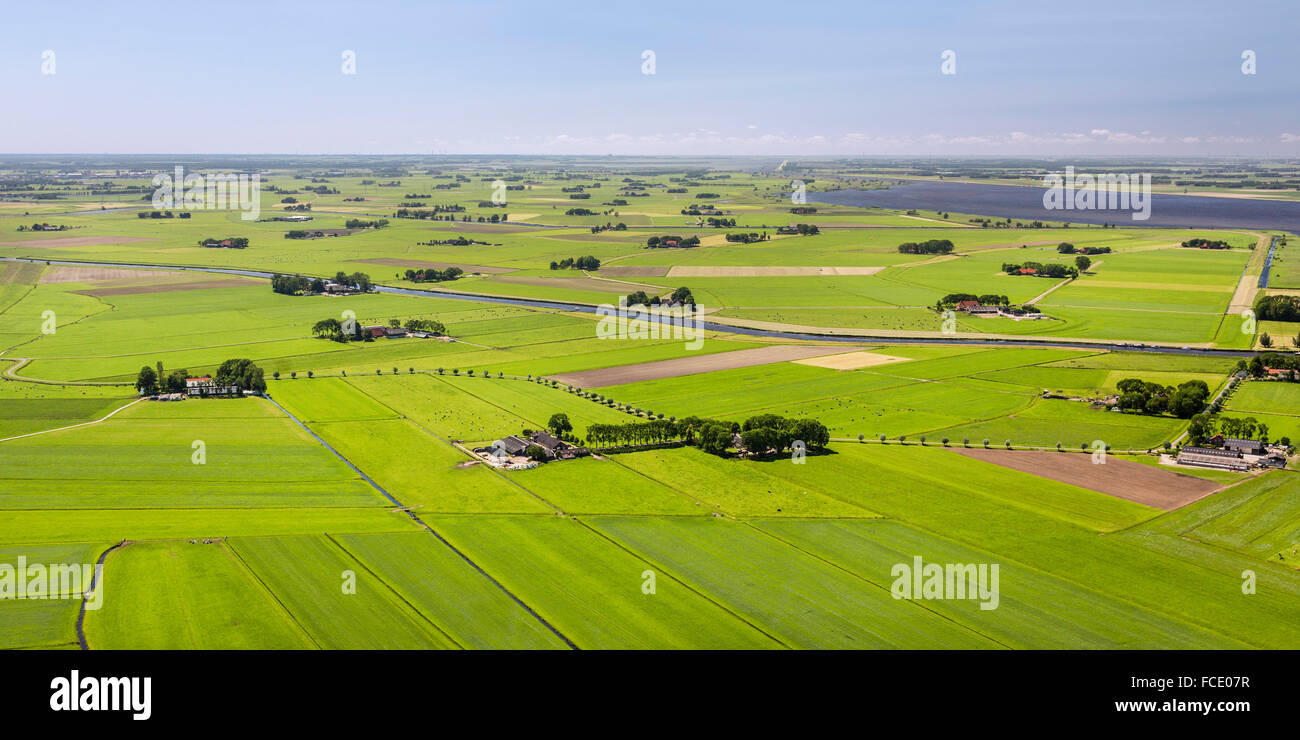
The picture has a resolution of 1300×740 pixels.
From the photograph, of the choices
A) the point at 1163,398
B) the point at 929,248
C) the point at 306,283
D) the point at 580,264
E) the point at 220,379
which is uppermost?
the point at 929,248

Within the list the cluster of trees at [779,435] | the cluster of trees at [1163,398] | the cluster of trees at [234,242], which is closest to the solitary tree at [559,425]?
the cluster of trees at [779,435]

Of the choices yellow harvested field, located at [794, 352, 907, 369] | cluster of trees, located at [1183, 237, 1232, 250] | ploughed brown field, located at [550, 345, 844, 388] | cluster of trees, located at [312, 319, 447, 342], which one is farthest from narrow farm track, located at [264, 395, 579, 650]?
cluster of trees, located at [1183, 237, 1232, 250]

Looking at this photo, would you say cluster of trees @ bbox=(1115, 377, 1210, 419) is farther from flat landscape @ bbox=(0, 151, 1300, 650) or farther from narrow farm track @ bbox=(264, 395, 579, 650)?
narrow farm track @ bbox=(264, 395, 579, 650)

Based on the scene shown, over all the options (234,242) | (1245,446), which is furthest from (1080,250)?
(234,242)

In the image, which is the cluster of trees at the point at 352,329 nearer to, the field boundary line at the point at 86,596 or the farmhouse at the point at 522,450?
the farmhouse at the point at 522,450

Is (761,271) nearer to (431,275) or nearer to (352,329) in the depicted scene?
(431,275)

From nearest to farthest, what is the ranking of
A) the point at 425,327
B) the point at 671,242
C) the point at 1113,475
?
the point at 1113,475 < the point at 425,327 < the point at 671,242
